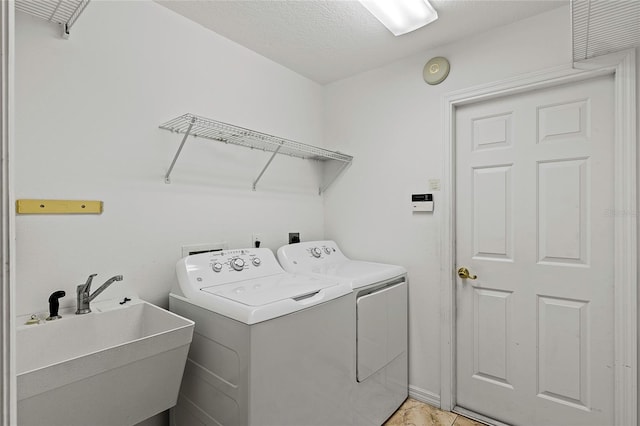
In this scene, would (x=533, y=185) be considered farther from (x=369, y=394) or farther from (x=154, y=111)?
(x=154, y=111)

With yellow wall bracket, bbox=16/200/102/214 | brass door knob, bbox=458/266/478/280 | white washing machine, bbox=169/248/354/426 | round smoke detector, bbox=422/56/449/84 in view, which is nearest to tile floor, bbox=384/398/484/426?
white washing machine, bbox=169/248/354/426

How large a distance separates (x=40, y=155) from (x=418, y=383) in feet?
8.30

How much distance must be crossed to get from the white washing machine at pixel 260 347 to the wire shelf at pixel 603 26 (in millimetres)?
1589

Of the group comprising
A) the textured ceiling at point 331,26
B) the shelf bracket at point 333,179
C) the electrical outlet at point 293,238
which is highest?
the textured ceiling at point 331,26

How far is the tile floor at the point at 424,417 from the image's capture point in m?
2.00

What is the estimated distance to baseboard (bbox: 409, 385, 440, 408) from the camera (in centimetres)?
216

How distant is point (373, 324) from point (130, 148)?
5.38 ft

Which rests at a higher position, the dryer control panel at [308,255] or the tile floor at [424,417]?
the dryer control panel at [308,255]

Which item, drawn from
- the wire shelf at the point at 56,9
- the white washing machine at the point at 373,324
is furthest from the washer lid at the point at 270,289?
the wire shelf at the point at 56,9

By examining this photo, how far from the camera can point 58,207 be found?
1387 mm

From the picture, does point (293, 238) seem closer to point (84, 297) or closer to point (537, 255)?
point (84, 297)

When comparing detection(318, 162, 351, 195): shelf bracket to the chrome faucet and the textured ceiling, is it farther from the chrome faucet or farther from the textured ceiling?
the chrome faucet

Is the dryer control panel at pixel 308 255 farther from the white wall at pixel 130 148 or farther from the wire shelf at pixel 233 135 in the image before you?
→ the wire shelf at pixel 233 135

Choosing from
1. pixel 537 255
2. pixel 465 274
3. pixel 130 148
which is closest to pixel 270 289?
pixel 130 148
